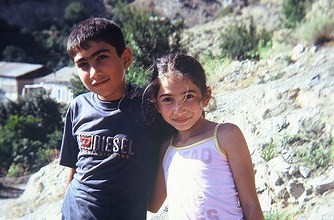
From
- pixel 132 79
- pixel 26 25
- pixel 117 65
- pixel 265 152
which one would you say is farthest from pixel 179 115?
pixel 26 25

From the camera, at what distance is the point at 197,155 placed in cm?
190

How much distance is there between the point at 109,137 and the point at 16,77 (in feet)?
77.5

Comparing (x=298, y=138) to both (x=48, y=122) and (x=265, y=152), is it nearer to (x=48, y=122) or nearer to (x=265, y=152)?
(x=265, y=152)

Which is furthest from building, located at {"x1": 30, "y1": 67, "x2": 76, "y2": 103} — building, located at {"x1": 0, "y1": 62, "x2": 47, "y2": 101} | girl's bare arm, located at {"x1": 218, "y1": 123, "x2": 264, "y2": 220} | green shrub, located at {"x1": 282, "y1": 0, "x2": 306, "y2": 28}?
girl's bare arm, located at {"x1": 218, "y1": 123, "x2": 264, "y2": 220}

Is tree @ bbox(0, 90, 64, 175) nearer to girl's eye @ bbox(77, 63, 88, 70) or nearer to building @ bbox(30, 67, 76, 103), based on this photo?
building @ bbox(30, 67, 76, 103)

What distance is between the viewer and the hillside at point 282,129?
383 cm

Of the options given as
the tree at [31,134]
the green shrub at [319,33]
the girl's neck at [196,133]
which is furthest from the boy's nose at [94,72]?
A: the tree at [31,134]

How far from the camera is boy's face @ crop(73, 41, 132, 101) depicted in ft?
6.71

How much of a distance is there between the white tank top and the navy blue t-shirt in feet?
0.59

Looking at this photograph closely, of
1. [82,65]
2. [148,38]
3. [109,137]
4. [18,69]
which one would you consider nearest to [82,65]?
[82,65]

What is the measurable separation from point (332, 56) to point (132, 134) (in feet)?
15.7

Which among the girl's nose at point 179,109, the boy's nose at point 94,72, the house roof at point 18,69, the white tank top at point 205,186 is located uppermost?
the house roof at point 18,69

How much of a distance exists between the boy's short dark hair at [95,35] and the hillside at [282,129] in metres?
1.80

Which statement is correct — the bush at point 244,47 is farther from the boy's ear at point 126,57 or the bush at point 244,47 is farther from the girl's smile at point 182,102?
the girl's smile at point 182,102
